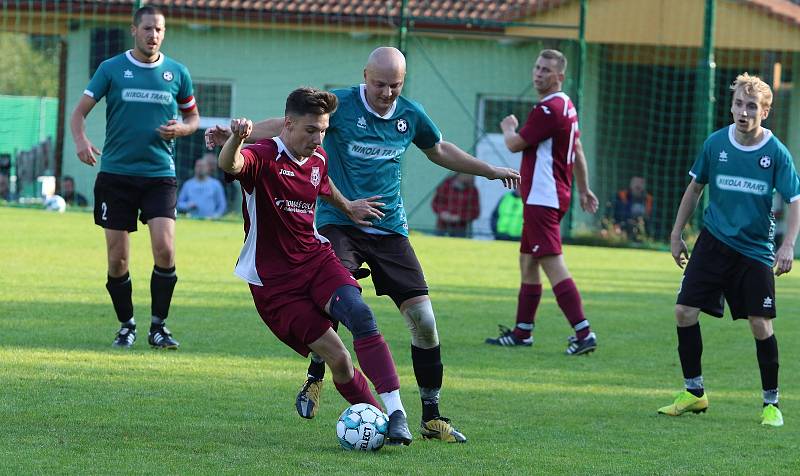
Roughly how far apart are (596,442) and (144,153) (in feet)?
12.9

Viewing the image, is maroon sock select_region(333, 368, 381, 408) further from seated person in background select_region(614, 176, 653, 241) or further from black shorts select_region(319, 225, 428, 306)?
seated person in background select_region(614, 176, 653, 241)

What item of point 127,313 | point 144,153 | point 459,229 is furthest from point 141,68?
point 459,229

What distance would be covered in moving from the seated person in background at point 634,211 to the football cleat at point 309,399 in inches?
623

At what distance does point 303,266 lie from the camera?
630 centimetres

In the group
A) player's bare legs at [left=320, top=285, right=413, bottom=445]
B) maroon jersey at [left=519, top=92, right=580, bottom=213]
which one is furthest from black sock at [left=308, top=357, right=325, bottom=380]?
maroon jersey at [left=519, top=92, right=580, bottom=213]

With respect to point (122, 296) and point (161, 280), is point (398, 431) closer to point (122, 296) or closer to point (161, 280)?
point (161, 280)

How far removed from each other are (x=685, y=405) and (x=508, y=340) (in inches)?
108

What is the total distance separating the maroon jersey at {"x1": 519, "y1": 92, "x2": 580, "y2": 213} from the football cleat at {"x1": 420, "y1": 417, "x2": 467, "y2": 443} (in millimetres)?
4038

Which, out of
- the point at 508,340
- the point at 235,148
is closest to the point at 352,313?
the point at 235,148

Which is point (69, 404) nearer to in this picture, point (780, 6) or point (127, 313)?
point (127, 313)

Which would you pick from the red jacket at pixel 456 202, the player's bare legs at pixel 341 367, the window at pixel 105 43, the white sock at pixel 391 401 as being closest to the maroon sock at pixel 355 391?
the player's bare legs at pixel 341 367

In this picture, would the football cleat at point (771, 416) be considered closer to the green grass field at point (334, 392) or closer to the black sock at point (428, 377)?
the green grass field at point (334, 392)

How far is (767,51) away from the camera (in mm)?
23969

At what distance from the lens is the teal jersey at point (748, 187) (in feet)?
24.8
